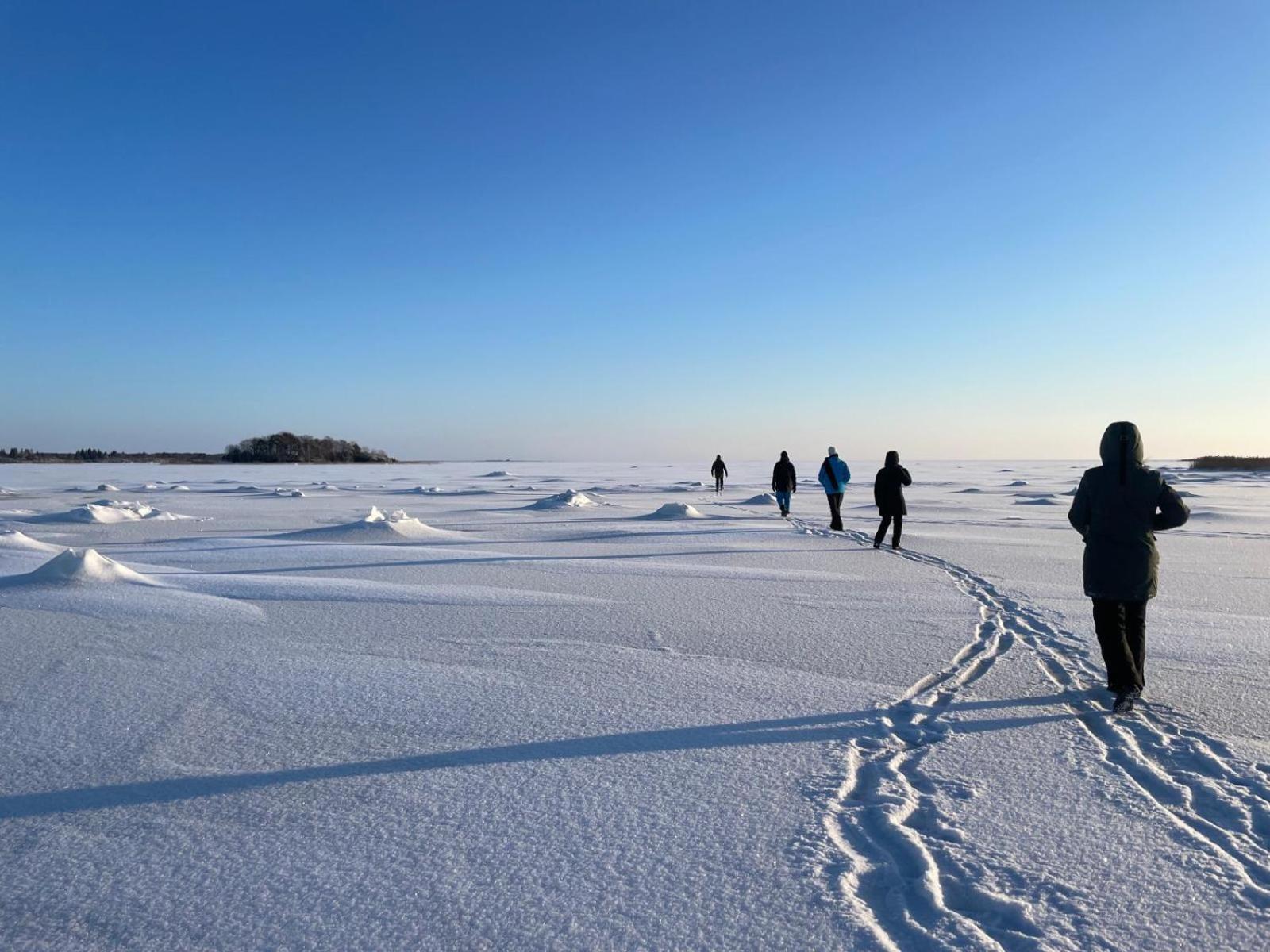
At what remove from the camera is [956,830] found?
2.79 metres

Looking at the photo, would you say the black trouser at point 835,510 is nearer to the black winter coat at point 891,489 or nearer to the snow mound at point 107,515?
the black winter coat at point 891,489

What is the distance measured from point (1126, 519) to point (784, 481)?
43.1ft

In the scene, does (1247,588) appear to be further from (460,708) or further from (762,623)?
(460,708)

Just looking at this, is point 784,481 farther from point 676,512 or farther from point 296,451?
point 296,451

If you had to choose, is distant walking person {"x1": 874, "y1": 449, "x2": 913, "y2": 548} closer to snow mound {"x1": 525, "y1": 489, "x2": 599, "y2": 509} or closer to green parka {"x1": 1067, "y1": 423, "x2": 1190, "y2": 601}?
green parka {"x1": 1067, "y1": 423, "x2": 1190, "y2": 601}

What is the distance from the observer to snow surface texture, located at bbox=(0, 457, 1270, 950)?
230cm

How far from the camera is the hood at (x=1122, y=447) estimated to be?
14.9 feet

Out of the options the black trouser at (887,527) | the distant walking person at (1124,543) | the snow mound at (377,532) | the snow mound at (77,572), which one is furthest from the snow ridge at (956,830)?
the snow mound at (377,532)

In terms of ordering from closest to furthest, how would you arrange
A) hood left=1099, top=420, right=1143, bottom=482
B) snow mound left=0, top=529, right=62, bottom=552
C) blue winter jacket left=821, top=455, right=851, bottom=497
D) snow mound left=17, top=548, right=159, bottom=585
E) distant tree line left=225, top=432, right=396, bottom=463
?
hood left=1099, top=420, right=1143, bottom=482
snow mound left=17, top=548, right=159, bottom=585
snow mound left=0, top=529, right=62, bottom=552
blue winter jacket left=821, top=455, right=851, bottom=497
distant tree line left=225, top=432, right=396, bottom=463

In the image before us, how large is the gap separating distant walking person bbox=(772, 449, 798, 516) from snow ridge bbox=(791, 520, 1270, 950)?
12935 mm

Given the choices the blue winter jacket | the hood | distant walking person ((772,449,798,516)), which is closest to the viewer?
the hood

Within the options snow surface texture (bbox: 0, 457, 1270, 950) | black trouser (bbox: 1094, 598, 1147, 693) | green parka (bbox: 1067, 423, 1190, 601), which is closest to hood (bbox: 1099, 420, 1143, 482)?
green parka (bbox: 1067, 423, 1190, 601)

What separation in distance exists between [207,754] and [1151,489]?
4.98 m

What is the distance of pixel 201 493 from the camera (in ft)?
92.4
